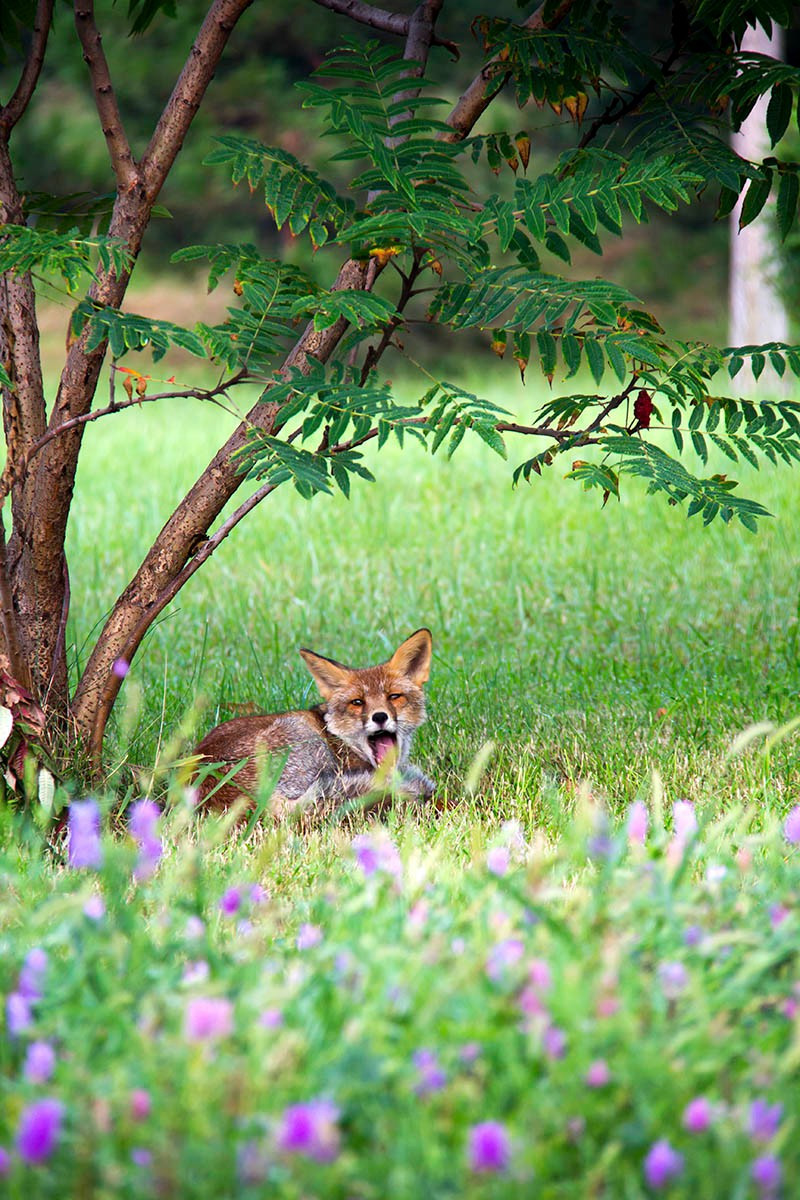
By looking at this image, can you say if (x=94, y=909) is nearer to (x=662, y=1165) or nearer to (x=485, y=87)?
(x=662, y=1165)

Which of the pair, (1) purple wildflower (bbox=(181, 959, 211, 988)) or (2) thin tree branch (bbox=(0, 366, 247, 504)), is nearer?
(1) purple wildflower (bbox=(181, 959, 211, 988))

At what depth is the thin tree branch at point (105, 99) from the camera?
185 inches

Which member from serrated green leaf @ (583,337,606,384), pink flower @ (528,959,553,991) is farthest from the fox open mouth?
pink flower @ (528,959,553,991)

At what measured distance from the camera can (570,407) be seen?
14.3ft

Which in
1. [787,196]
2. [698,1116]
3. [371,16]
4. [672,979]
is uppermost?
[371,16]

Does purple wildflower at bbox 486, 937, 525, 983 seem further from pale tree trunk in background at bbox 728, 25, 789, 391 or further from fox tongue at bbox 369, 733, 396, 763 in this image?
pale tree trunk in background at bbox 728, 25, 789, 391

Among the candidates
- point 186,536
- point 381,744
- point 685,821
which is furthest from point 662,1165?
point 381,744

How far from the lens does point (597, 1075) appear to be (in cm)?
212

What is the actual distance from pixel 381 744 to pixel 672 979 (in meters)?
3.05

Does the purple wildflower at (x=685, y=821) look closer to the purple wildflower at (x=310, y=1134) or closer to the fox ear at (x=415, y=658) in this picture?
the purple wildflower at (x=310, y=1134)

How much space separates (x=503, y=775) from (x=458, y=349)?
24005 millimetres

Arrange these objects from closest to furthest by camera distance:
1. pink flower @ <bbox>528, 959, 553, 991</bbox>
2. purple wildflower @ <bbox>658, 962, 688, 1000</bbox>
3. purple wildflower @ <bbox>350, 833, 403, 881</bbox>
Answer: pink flower @ <bbox>528, 959, 553, 991</bbox> < purple wildflower @ <bbox>658, 962, 688, 1000</bbox> < purple wildflower @ <bbox>350, 833, 403, 881</bbox>

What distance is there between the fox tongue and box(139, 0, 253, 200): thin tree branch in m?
2.39

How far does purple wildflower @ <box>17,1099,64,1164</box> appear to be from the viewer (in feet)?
6.24
